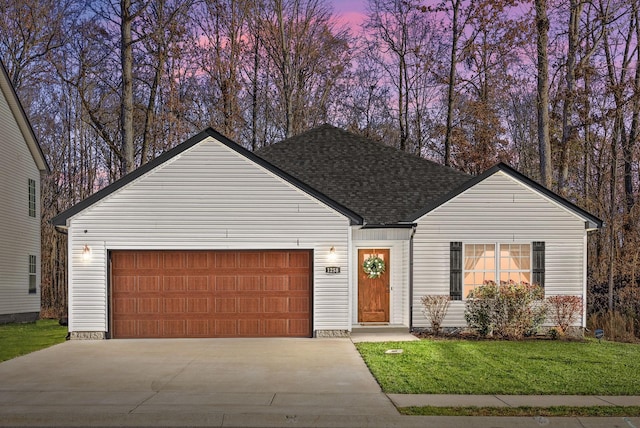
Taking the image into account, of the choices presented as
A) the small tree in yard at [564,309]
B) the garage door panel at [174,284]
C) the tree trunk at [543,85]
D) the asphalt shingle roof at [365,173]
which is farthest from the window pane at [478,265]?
the tree trunk at [543,85]

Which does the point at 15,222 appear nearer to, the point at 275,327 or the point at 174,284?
the point at 174,284

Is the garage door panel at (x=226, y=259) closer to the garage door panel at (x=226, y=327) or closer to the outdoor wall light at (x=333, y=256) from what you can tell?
the garage door panel at (x=226, y=327)

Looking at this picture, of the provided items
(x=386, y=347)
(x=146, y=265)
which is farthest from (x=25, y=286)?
(x=386, y=347)

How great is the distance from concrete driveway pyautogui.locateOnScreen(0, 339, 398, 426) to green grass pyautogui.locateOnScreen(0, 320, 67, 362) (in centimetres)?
88

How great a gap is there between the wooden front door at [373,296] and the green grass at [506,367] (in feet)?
8.43

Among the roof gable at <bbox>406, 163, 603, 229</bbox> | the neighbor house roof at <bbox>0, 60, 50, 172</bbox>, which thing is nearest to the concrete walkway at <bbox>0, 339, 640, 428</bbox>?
the roof gable at <bbox>406, 163, 603, 229</bbox>

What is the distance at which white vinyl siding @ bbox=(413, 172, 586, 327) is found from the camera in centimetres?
1627

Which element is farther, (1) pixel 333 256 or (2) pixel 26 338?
(2) pixel 26 338

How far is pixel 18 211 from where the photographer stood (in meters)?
22.8

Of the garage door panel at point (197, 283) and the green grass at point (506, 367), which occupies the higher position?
the garage door panel at point (197, 283)

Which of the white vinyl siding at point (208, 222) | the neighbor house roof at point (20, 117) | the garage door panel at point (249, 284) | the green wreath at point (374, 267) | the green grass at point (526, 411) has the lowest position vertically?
the green grass at point (526, 411)

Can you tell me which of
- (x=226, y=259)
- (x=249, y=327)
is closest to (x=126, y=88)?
(x=226, y=259)

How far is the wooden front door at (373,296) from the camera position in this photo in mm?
17000

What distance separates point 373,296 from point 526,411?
347 inches
